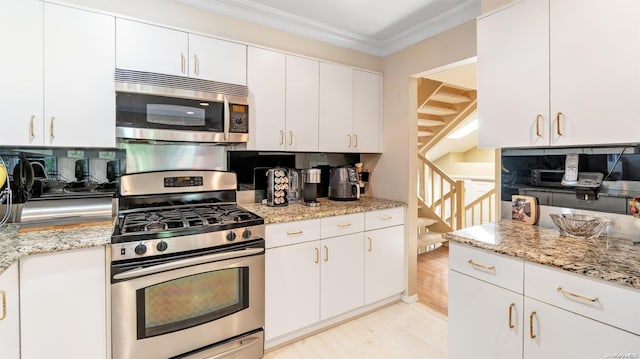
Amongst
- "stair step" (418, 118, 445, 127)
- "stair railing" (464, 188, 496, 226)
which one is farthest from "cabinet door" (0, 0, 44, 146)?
"stair railing" (464, 188, 496, 226)

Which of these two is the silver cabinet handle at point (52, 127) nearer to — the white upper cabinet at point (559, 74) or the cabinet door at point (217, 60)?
the cabinet door at point (217, 60)

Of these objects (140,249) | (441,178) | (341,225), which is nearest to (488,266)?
(341,225)

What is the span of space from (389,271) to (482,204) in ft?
9.50

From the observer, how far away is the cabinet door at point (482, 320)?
1373 millimetres

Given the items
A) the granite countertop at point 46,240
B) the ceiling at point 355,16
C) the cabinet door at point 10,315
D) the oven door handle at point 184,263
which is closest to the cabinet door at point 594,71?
the ceiling at point 355,16

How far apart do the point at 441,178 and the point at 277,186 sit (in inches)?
119

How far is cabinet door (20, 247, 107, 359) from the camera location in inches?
54.0

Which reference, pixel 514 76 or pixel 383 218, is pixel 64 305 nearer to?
pixel 383 218

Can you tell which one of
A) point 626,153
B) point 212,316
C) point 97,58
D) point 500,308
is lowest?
point 212,316

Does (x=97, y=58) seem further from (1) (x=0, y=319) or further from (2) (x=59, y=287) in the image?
(1) (x=0, y=319)

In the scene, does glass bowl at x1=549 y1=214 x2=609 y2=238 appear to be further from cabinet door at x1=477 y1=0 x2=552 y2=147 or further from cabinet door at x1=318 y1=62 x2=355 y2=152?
cabinet door at x1=318 y1=62 x2=355 y2=152

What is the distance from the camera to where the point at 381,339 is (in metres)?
2.28

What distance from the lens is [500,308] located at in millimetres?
1424

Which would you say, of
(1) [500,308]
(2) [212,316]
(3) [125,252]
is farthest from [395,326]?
(3) [125,252]
